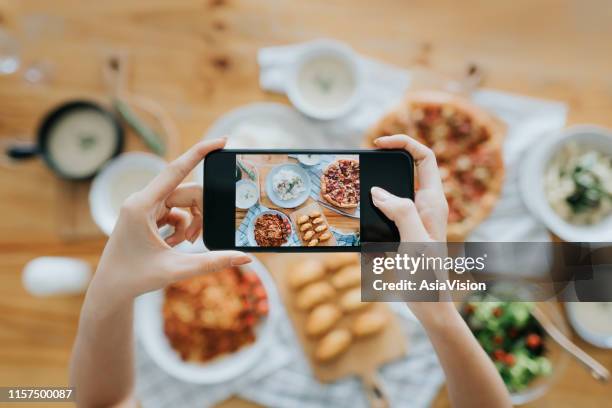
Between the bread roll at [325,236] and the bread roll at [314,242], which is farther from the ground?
the bread roll at [325,236]

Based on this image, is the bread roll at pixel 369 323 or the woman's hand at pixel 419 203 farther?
the bread roll at pixel 369 323

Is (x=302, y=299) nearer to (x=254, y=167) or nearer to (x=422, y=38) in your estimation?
(x=254, y=167)

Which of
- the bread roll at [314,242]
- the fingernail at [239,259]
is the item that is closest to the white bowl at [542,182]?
the bread roll at [314,242]

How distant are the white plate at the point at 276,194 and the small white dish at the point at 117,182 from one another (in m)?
0.41

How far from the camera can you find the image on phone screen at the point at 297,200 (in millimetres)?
785

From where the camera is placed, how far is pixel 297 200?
0.79 meters

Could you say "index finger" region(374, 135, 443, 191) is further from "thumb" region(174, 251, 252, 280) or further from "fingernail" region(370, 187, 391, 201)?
"thumb" region(174, 251, 252, 280)

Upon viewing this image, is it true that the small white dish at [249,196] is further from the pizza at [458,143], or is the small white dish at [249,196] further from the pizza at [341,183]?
the pizza at [458,143]

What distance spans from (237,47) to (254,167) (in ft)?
1.71

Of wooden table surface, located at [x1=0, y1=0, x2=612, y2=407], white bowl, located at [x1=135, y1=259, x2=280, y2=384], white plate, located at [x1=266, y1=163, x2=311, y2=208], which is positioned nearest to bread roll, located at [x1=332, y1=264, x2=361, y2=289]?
white bowl, located at [x1=135, y1=259, x2=280, y2=384]

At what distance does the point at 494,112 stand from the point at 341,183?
60 centimetres

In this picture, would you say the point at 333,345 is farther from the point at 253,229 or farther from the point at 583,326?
the point at 583,326

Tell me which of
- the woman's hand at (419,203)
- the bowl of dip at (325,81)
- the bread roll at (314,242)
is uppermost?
the bowl of dip at (325,81)

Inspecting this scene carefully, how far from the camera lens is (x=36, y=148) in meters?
1.14
